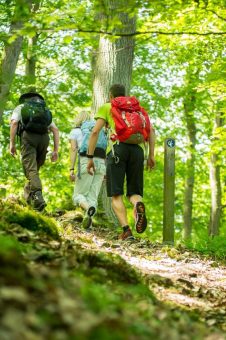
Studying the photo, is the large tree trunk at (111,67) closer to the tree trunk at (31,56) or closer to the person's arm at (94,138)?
the person's arm at (94,138)

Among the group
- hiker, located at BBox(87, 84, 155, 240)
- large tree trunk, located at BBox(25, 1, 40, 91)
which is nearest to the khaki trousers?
hiker, located at BBox(87, 84, 155, 240)

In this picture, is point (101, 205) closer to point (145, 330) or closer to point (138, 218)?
point (138, 218)

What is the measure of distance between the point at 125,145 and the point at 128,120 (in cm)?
40

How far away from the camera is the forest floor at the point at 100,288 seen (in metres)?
2.06

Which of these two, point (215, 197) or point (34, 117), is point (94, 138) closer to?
point (34, 117)

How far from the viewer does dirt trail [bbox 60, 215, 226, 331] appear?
196 inches

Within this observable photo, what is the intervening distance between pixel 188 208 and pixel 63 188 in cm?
521

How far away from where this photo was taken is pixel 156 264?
6.90 metres

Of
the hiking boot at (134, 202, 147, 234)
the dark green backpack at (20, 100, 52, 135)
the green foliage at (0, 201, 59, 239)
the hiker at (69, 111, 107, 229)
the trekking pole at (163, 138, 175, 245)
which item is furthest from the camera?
the trekking pole at (163, 138, 175, 245)

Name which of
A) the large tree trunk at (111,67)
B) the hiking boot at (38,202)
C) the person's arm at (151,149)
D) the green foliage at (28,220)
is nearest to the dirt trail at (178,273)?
the hiking boot at (38,202)

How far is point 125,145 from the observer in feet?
27.2

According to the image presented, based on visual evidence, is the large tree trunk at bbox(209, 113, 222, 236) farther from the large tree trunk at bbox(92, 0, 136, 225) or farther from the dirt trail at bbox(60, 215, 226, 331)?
the dirt trail at bbox(60, 215, 226, 331)

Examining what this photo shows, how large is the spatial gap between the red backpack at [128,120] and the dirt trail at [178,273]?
4.76 ft

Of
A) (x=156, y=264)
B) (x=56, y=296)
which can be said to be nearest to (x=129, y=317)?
(x=56, y=296)
